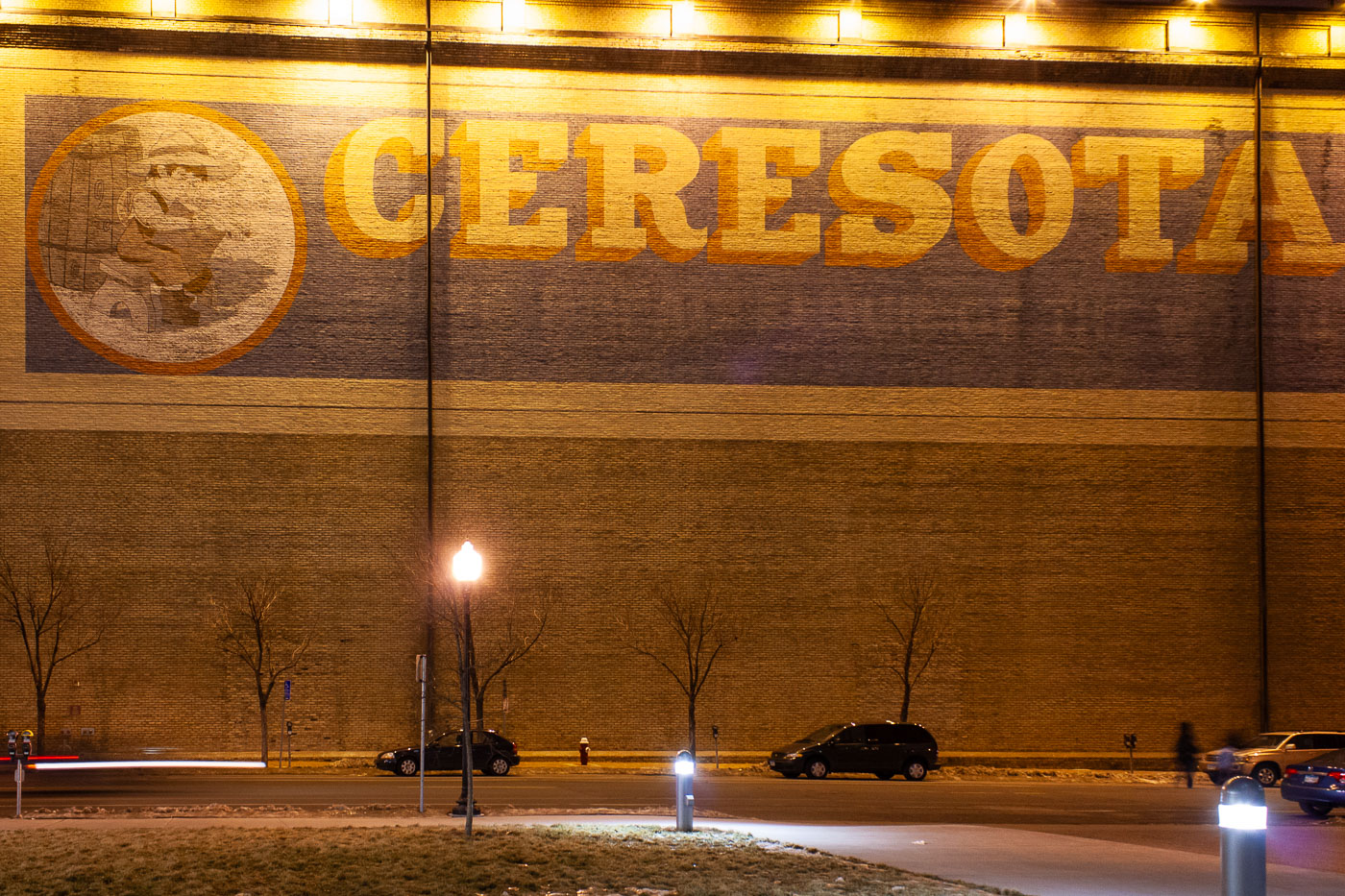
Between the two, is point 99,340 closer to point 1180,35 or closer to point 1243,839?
point 1180,35

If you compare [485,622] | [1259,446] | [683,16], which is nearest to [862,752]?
[485,622]

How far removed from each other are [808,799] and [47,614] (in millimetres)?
21363

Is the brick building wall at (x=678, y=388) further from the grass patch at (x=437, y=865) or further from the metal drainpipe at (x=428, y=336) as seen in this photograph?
the grass patch at (x=437, y=865)

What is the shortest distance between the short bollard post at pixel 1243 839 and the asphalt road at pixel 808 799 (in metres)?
9.10

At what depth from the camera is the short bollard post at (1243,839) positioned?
797 cm

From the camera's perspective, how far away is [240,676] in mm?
36750

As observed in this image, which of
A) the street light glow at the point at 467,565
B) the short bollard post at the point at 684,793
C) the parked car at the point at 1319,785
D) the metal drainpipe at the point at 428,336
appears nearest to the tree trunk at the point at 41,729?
the metal drainpipe at the point at 428,336

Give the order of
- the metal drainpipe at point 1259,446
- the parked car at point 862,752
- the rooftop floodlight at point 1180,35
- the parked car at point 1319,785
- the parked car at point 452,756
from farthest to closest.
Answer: the rooftop floodlight at point 1180,35
the metal drainpipe at point 1259,446
the parked car at point 862,752
the parked car at point 452,756
the parked car at point 1319,785

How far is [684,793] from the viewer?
17625 mm

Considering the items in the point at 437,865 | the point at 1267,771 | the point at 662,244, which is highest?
the point at 662,244

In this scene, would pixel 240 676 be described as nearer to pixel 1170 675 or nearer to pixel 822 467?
pixel 822 467

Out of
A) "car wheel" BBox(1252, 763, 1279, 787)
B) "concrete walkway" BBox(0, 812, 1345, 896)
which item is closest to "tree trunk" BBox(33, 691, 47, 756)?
"concrete walkway" BBox(0, 812, 1345, 896)

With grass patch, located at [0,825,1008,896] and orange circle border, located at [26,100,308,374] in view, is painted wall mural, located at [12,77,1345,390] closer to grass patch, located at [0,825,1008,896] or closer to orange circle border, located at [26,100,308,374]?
orange circle border, located at [26,100,308,374]

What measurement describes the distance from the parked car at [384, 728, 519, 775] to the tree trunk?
9.11 meters
